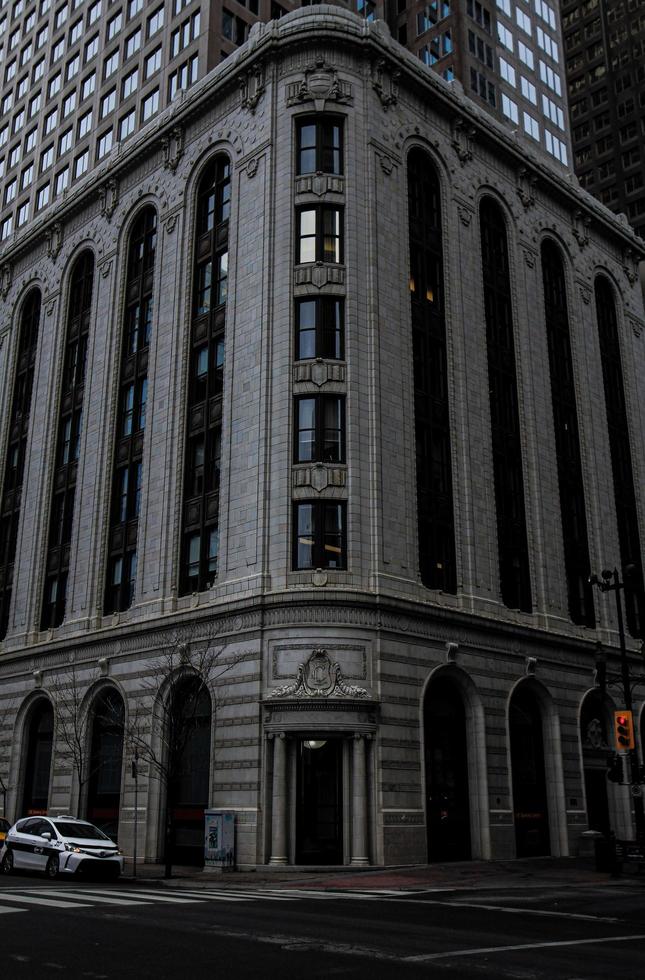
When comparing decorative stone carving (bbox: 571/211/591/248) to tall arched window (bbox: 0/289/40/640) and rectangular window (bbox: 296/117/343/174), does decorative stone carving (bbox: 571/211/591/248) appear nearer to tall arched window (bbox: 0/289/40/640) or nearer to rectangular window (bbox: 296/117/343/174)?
rectangular window (bbox: 296/117/343/174)

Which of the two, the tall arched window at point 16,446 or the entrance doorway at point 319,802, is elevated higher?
the tall arched window at point 16,446

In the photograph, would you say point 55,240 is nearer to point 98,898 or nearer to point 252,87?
point 252,87

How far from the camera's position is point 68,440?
165 ft

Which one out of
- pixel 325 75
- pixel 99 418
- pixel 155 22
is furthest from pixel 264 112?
pixel 155 22

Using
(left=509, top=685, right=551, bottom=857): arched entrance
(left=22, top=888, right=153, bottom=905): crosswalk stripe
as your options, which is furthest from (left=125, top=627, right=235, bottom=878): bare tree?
(left=22, top=888, right=153, bottom=905): crosswalk stripe

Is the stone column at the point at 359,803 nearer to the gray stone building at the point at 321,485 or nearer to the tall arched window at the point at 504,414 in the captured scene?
the gray stone building at the point at 321,485

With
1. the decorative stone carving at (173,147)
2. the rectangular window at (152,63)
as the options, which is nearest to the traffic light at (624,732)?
the decorative stone carving at (173,147)

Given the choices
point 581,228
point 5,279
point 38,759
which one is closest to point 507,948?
point 38,759

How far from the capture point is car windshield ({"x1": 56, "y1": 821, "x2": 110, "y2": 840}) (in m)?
26.9

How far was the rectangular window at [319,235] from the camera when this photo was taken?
3922 centimetres

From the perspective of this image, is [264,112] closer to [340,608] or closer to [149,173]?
[149,173]

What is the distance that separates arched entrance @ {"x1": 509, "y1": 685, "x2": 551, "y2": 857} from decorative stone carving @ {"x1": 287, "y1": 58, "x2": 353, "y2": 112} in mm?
26667

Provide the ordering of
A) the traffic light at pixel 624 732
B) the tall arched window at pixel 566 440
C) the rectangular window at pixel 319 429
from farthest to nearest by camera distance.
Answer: the tall arched window at pixel 566 440 → the rectangular window at pixel 319 429 → the traffic light at pixel 624 732

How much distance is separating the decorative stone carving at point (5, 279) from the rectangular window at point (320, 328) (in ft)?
93.3
